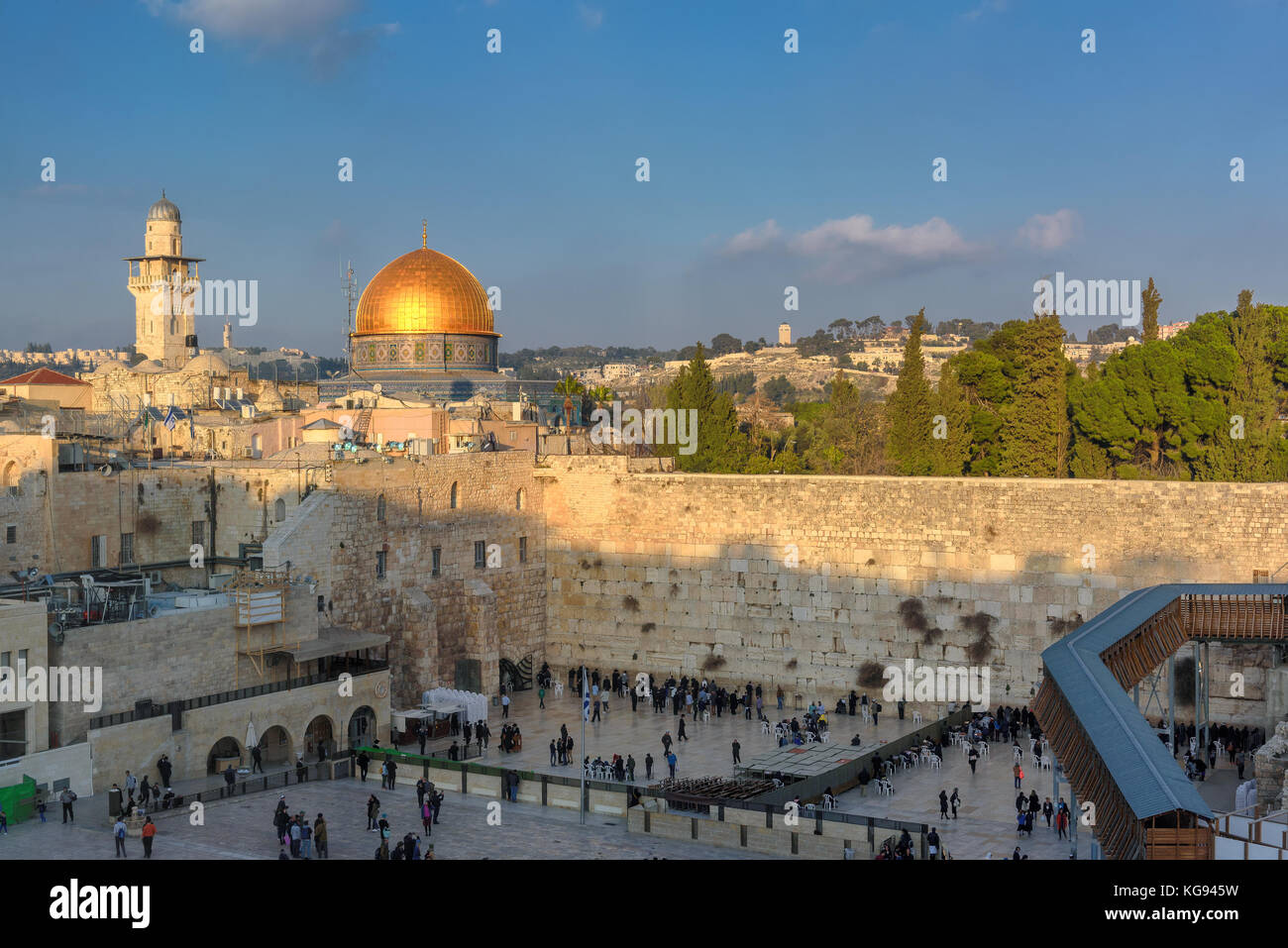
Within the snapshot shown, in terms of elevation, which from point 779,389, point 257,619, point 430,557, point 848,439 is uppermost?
point 779,389

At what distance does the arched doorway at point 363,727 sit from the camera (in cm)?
2347

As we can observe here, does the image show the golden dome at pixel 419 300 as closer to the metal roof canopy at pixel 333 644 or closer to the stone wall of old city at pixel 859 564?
the stone wall of old city at pixel 859 564

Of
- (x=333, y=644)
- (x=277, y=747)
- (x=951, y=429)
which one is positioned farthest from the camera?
(x=951, y=429)

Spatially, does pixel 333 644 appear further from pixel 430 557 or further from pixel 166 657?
pixel 430 557

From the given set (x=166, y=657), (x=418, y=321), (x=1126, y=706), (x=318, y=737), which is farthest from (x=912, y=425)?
(x=1126, y=706)

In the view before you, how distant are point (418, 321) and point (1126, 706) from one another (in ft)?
97.8

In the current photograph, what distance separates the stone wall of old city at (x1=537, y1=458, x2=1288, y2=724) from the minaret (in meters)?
34.9

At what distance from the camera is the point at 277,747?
73.5 feet

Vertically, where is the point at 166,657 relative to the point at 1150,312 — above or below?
below

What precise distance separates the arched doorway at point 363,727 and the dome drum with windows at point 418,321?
61.4 ft

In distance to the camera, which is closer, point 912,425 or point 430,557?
point 430,557

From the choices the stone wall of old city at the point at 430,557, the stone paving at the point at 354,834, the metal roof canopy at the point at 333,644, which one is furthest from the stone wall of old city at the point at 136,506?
the stone paving at the point at 354,834
